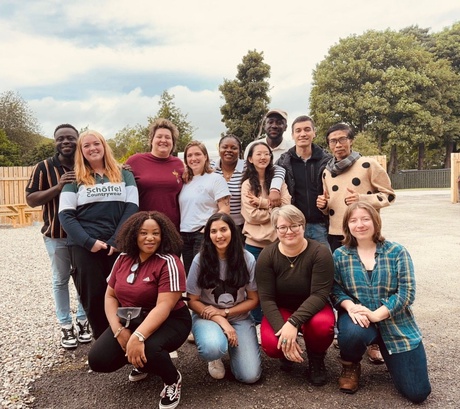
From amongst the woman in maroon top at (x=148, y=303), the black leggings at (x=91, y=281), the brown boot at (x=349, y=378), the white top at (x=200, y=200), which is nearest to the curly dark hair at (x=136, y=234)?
the woman in maroon top at (x=148, y=303)

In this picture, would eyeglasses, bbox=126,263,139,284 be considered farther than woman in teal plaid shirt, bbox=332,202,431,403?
Yes

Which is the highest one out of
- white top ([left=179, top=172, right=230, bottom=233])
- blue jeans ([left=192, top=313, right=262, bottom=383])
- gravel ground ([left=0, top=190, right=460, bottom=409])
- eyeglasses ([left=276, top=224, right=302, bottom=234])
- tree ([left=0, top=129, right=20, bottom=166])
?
tree ([left=0, top=129, right=20, bottom=166])

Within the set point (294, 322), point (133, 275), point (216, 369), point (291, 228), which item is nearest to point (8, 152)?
point (133, 275)

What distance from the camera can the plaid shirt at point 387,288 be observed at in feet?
10.5

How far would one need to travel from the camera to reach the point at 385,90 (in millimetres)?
33969

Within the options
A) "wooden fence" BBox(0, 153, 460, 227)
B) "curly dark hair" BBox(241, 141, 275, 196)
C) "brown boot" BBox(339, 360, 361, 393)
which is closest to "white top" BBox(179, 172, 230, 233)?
"curly dark hair" BBox(241, 141, 275, 196)

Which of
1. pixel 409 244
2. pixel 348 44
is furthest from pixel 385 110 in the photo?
pixel 409 244

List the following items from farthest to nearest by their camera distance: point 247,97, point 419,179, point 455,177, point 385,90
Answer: point 419,179
point 385,90
point 247,97
point 455,177

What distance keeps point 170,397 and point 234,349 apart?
0.67 meters

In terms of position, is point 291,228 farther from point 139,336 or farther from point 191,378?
point 191,378

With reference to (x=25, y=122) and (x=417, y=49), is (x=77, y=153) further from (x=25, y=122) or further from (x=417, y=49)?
(x=25, y=122)

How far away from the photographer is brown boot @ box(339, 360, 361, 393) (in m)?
3.23

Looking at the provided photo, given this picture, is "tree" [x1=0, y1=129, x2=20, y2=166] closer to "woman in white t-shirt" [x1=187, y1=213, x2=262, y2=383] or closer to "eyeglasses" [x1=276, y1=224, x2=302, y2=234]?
"woman in white t-shirt" [x1=187, y1=213, x2=262, y2=383]

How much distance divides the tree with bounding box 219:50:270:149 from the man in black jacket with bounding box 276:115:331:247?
27556mm
